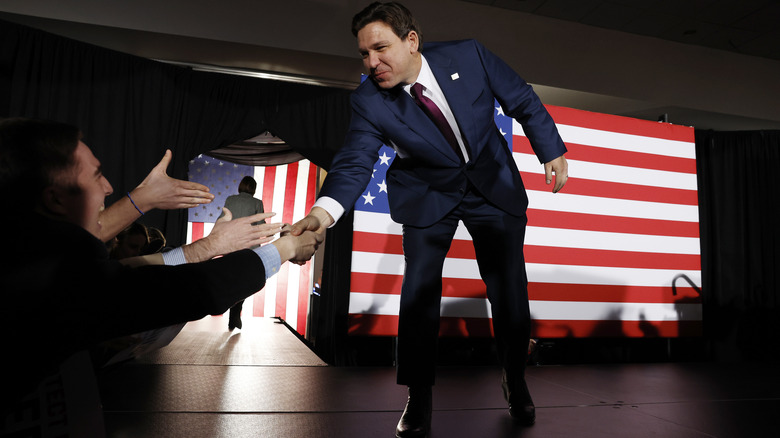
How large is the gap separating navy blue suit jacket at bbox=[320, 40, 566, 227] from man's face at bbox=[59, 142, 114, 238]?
0.63 m

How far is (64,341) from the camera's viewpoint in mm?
563

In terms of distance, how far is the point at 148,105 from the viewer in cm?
339

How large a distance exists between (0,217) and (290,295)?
5.34 meters

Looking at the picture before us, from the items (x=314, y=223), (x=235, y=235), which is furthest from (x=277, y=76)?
(x=235, y=235)

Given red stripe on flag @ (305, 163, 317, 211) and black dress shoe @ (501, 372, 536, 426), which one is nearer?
black dress shoe @ (501, 372, 536, 426)

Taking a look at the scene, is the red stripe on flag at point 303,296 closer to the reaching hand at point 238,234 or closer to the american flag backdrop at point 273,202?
the american flag backdrop at point 273,202

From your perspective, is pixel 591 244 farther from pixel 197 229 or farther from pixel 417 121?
pixel 197 229

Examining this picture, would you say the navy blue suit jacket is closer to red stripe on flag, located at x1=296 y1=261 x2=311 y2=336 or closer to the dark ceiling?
the dark ceiling

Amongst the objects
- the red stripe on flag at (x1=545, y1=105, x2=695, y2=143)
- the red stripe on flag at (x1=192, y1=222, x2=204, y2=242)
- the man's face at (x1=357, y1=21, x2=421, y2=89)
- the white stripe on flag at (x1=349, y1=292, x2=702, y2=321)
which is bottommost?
the white stripe on flag at (x1=349, y1=292, x2=702, y2=321)

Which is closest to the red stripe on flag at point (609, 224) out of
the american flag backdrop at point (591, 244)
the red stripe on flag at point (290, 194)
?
the american flag backdrop at point (591, 244)

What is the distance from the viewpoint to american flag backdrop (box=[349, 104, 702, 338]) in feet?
9.37

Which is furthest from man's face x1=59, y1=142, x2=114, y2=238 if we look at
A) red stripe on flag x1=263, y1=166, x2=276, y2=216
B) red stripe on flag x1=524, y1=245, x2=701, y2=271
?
red stripe on flag x1=263, y1=166, x2=276, y2=216

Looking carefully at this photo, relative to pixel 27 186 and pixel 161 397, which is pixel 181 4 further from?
pixel 27 186

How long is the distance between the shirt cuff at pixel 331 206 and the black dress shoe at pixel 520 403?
0.73m
